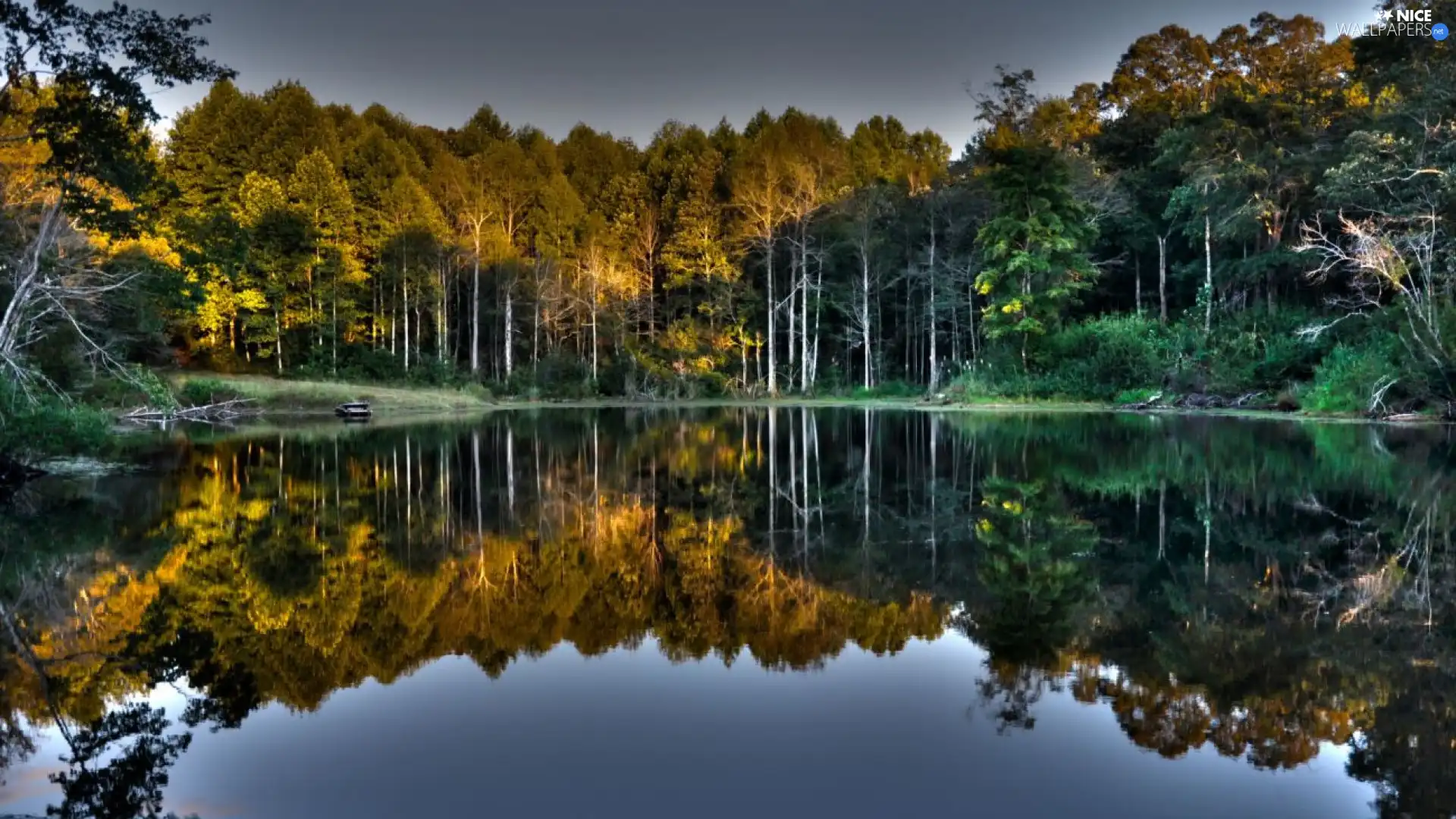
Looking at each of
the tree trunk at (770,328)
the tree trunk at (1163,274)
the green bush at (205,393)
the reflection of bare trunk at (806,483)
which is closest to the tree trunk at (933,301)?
the tree trunk at (770,328)

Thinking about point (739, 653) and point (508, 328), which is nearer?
point (739, 653)

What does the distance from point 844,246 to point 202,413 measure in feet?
101

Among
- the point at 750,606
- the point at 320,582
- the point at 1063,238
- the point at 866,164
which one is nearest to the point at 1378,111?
the point at 1063,238

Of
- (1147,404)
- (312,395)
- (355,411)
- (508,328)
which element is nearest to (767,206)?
(508,328)

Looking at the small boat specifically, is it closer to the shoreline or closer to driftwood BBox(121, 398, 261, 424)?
the shoreline

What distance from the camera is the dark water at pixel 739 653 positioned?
16.4 feet

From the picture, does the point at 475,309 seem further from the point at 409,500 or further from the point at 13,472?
the point at 409,500

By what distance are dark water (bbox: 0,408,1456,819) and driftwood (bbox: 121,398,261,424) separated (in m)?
20.2

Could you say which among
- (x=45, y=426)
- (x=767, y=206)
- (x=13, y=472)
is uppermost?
(x=767, y=206)

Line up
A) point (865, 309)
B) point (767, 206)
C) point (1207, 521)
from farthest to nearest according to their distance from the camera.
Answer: point (767, 206) < point (865, 309) < point (1207, 521)

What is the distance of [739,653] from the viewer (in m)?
7.33

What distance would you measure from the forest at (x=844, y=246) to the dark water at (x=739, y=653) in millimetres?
17547

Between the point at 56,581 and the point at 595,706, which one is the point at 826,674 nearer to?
the point at 595,706

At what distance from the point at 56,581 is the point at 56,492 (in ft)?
25.3
